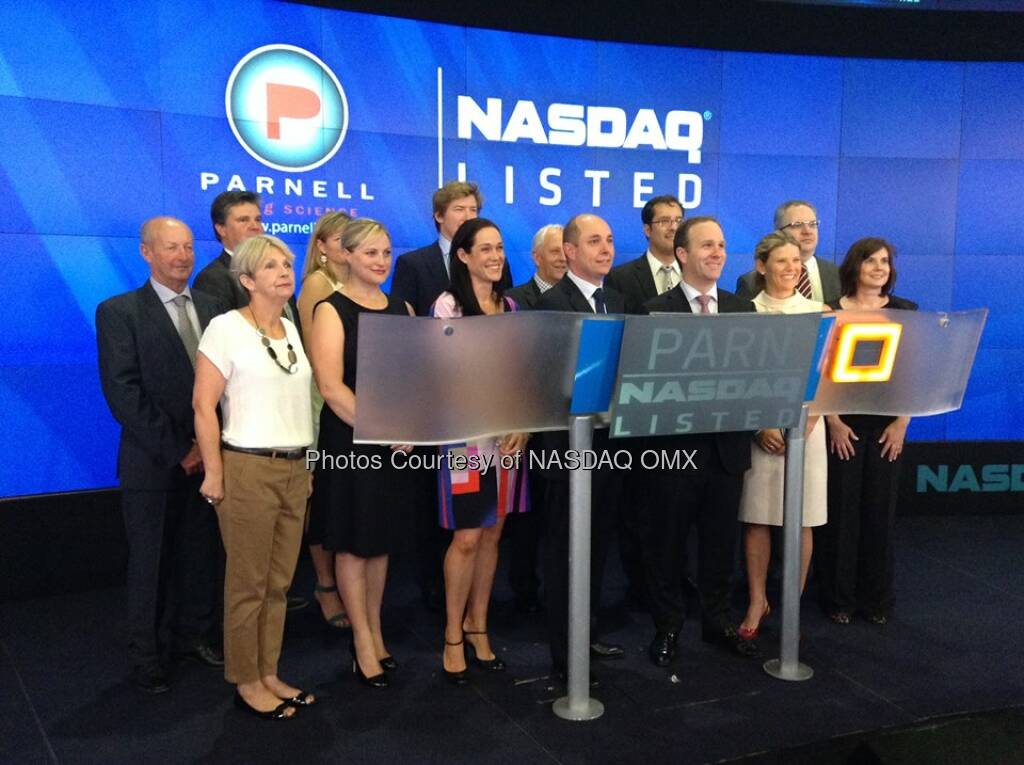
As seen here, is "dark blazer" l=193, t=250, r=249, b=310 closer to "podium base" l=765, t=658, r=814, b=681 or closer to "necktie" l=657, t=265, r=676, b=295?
"necktie" l=657, t=265, r=676, b=295

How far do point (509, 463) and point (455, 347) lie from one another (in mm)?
873

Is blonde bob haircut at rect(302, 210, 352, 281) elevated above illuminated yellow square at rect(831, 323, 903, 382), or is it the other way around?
blonde bob haircut at rect(302, 210, 352, 281)

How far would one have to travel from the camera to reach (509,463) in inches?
127

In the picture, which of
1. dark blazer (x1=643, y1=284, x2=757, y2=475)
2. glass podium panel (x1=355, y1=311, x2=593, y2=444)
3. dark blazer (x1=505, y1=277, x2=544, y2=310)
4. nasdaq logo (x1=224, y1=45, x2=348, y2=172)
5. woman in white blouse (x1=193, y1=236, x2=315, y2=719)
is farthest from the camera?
nasdaq logo (x1=224, y1=45, x2=348, y2=172)

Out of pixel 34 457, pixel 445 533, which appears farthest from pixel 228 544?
pixel 34 457

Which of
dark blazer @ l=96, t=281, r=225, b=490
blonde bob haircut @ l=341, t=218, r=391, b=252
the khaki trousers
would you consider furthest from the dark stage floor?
blonde bob haircut @ l=341, t=218, r=391, b=252

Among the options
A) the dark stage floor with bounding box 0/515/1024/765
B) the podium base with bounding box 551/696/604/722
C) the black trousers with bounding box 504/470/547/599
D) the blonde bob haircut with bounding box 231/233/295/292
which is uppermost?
the blonde bob haircut with bounding box 231/233/295/292

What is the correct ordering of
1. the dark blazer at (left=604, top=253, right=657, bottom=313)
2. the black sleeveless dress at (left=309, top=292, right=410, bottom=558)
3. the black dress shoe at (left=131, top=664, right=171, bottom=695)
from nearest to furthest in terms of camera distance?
the black sleeveless dress at (left=309, top=292, right=410, bottom=558)
the black dress shoe at (left=131, top=664, right=171, bottom=695)
the dark blazer at (left=604, top=253, right=657, bottom=313)

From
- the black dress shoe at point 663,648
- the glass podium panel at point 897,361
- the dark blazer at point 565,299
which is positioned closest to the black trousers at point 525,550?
the black dress shoe at point 663,648

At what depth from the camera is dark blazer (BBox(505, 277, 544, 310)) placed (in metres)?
3.81

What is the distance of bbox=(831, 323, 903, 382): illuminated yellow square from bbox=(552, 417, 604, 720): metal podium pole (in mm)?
909

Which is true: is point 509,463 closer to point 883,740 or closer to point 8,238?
point 883,740

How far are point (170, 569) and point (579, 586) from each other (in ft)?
5.13

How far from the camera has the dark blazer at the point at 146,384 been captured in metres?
3.16
